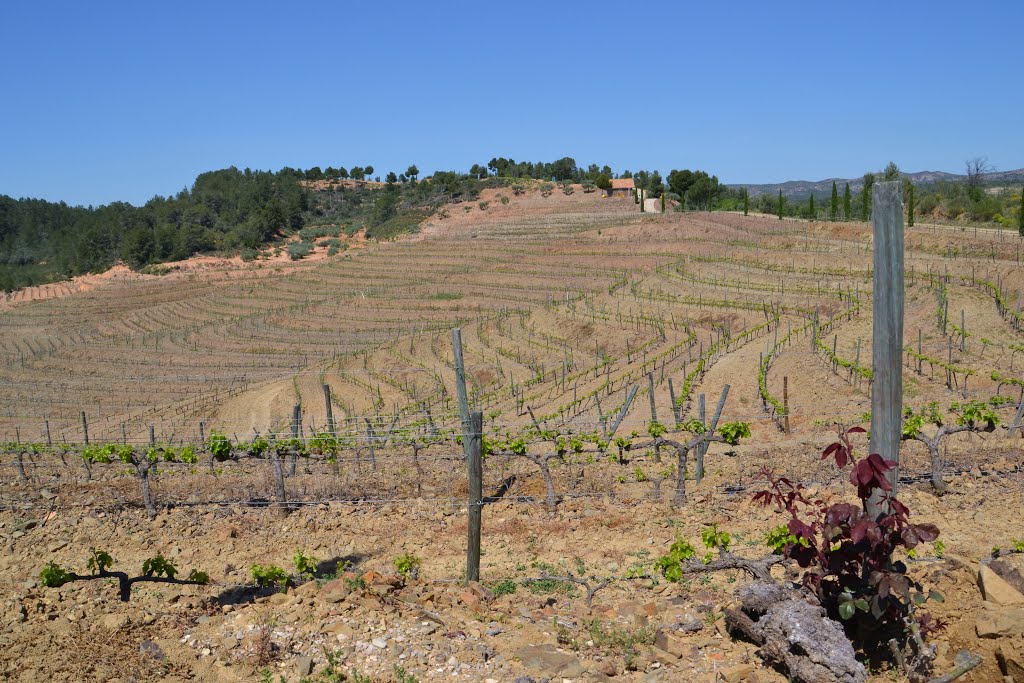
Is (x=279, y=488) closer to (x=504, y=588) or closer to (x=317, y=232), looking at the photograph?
(x=504, y=588)

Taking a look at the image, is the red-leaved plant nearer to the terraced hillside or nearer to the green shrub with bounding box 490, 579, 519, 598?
the green shrub with bounding box 490, 579, 519, 598

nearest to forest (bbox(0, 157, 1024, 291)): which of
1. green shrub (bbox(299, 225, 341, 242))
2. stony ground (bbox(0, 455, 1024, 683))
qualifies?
green shrub (bbox(299, 225, 341, 242))

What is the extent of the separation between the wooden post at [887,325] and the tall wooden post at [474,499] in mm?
3233

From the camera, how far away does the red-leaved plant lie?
170 inches

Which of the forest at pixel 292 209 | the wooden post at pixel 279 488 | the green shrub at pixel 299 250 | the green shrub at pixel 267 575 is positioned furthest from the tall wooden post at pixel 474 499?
the green shrub at pixel 299 250

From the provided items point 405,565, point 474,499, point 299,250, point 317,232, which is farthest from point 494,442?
point 317,232

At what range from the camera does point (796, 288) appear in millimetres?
29578

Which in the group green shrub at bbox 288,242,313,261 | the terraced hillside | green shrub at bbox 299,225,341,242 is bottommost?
the terraced hillside

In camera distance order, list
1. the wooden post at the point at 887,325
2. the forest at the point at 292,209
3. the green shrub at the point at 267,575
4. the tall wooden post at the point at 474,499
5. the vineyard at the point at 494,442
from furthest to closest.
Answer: the forest at the point at 292,209
the tall wooden post at the point at 474,499
the green shrub at the point at 267,575
the vineyard at the point at 494,442
the wooden post at the point at 887,325

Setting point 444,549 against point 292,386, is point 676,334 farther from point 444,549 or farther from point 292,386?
point 444,549

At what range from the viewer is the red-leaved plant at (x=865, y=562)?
4316mm

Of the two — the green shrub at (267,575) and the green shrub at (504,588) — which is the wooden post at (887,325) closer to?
the green shrub at (504,588)

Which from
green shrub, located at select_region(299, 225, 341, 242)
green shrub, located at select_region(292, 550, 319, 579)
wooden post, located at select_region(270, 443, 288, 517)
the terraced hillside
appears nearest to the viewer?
green shrub, located at select_region(292, 550, 319, 579)

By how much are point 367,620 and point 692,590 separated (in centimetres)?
253
